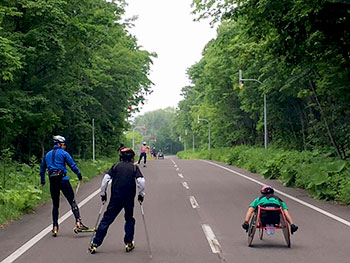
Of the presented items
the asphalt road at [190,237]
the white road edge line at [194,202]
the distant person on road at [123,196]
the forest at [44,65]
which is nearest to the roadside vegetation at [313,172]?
the asphalt road at [190,237]

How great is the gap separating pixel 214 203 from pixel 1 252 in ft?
24.9

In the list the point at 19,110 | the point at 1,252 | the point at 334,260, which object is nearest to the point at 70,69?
the point at 19,110

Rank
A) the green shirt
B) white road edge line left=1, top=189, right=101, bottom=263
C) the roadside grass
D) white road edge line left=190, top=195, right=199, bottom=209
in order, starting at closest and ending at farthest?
white road edge line left=1, top=189, right=101, bottom=263 < the green shirt < the roadside grass < white road edge line left=190, top=195, right=199, bottom=209

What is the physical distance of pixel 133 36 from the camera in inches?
1756

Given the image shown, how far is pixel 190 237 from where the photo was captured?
31.3 ft

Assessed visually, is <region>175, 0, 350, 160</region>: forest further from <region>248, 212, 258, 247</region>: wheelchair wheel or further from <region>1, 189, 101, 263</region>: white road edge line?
<region>1, 189, 101, 263</region>: white road edge line

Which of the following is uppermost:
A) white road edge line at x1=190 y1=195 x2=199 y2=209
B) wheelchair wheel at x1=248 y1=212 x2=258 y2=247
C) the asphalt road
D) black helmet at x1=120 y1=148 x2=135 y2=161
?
black helmet at x1=120 y1=148 x2=135 y2=161

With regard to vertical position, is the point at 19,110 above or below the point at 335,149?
above

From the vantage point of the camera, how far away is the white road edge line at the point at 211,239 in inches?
335

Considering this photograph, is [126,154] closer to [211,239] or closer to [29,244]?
[211,239]

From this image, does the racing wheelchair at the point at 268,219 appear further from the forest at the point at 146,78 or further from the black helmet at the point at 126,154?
the forest at the point at 146,78

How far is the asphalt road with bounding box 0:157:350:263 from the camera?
7.91m

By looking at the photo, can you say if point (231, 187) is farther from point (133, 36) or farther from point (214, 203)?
point (133, 36)

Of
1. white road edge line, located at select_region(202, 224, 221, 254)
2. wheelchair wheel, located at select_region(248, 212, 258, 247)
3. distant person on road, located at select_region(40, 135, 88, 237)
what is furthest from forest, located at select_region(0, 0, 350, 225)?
wheelchair wheel, located at select_region(248, 212, 258, 247)
